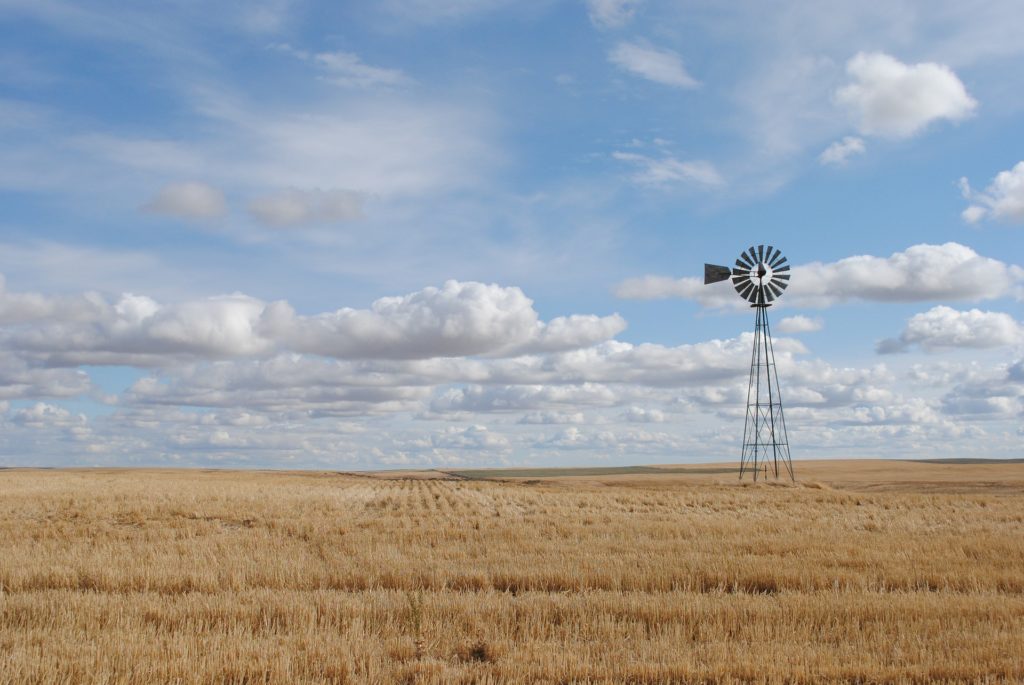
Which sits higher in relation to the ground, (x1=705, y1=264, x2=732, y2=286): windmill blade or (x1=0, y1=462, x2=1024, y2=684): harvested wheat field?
(x1=705, y1=264, x2=732, y2=286): windmill blade

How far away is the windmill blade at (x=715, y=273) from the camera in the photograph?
68625 mm

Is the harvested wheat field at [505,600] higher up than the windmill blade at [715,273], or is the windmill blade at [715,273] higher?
the windmill blade at [715,273]

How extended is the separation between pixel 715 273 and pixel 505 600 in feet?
187

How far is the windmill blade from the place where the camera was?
68.6 metres

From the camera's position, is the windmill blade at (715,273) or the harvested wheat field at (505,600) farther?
the windmill blade at (715,273)

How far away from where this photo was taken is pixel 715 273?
69250 millimetres

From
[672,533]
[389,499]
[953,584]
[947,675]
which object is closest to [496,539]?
[672,533]

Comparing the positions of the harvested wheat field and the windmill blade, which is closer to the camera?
the harvested wheat field

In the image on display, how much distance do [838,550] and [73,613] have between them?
699 inches

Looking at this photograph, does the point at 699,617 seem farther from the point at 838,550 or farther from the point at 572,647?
the point at 838,550

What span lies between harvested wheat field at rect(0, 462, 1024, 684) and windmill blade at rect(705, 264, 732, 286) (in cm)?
3768

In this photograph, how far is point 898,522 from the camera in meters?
33.3

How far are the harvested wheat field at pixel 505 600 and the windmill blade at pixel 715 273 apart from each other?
37683 mm

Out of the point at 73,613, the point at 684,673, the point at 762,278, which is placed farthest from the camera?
the point at 762,278
